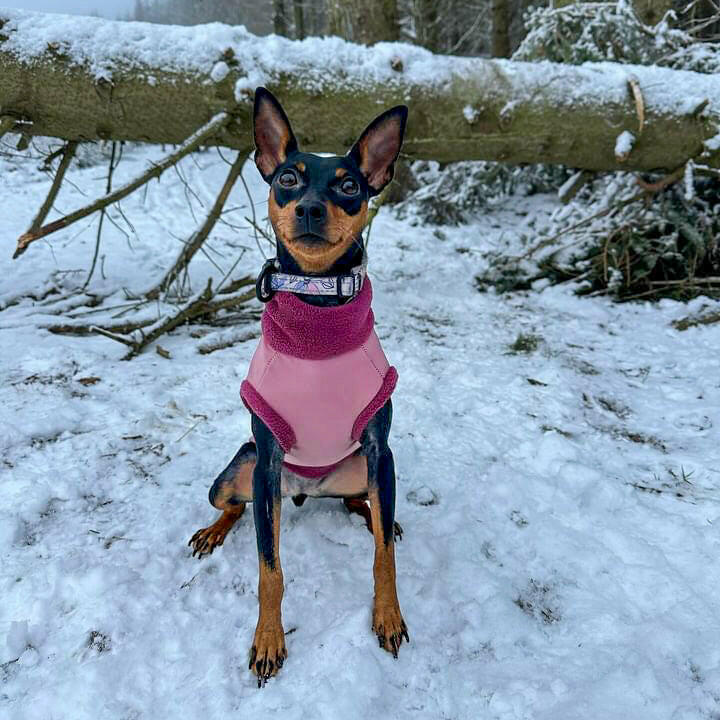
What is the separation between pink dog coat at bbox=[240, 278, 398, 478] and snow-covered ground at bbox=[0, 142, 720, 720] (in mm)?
539

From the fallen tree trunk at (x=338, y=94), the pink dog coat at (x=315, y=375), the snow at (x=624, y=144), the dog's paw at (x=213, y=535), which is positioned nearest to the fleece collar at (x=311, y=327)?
the pink dog coat at (x=315, y=375)

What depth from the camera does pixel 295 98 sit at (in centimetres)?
371

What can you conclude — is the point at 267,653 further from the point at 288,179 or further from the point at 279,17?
the point at 279,17

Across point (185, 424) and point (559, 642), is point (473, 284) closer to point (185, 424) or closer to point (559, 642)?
point (185, 424)

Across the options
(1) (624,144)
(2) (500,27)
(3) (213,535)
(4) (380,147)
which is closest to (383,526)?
(3) (213,535)

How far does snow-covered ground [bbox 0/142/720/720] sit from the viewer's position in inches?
60.1

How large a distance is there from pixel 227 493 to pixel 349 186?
1.13 metres

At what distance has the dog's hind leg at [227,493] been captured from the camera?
196 centimetres

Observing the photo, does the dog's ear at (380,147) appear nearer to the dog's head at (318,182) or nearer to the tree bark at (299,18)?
the dog's head at (318,182)

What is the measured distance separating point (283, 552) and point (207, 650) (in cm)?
44

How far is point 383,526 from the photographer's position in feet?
5.83

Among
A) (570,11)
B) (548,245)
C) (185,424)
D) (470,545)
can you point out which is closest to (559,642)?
(470,545)

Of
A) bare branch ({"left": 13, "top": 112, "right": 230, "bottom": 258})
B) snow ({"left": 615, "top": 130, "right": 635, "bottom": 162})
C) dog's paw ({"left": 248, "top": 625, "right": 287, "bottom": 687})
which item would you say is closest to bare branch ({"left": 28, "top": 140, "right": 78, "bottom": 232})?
bare branch ({"left": 13, "top": 112, "right": 230, "bottom": 258})

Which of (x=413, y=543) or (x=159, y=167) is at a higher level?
(x=159, y=167)
